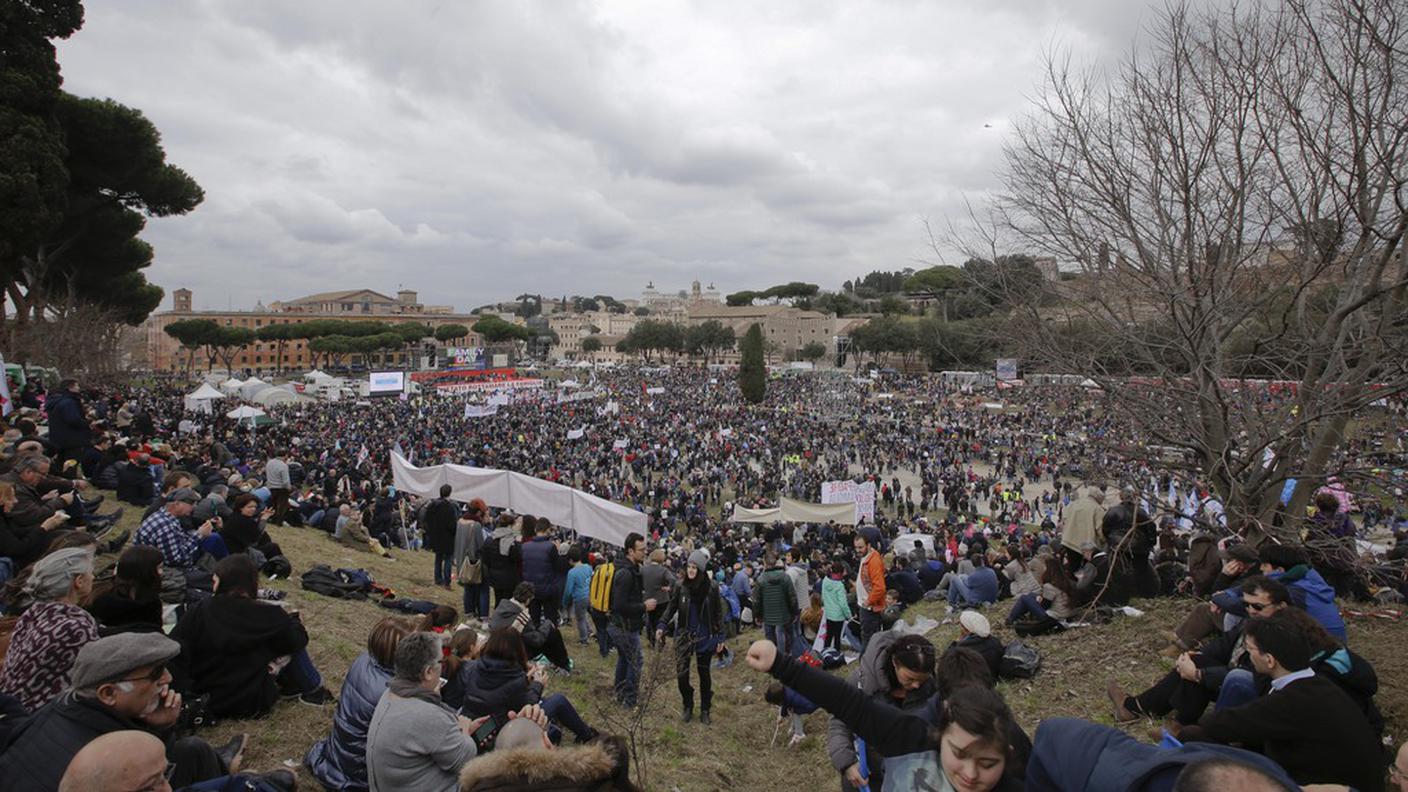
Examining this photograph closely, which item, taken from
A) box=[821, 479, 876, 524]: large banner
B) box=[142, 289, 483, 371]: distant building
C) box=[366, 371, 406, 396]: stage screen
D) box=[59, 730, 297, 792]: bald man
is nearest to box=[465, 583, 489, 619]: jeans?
box=[59, 730, 297, 792]: bald man

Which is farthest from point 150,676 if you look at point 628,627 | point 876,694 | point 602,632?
point 602,632

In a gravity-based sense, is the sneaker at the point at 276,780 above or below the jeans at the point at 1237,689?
below

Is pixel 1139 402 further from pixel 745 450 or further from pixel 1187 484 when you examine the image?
pixel 745 450

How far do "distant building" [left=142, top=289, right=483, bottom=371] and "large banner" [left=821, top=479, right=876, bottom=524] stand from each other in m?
69.1

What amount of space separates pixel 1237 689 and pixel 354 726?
13.3ft

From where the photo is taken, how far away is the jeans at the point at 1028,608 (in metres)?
5.97

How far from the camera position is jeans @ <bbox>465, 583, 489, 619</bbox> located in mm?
6688

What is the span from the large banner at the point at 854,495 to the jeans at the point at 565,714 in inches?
423

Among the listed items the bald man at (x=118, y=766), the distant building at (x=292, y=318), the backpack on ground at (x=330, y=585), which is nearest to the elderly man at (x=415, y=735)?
the bald man at (x=118, y=766)

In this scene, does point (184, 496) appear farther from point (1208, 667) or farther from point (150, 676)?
point (1208, 667)

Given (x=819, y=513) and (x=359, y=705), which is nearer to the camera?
(x=359, y=705)

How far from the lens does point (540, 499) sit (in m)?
9.65

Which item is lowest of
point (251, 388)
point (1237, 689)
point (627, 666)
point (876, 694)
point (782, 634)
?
point (782, 634)

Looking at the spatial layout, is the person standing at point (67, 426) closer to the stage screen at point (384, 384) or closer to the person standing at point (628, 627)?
the person standing at point (628, 627)
